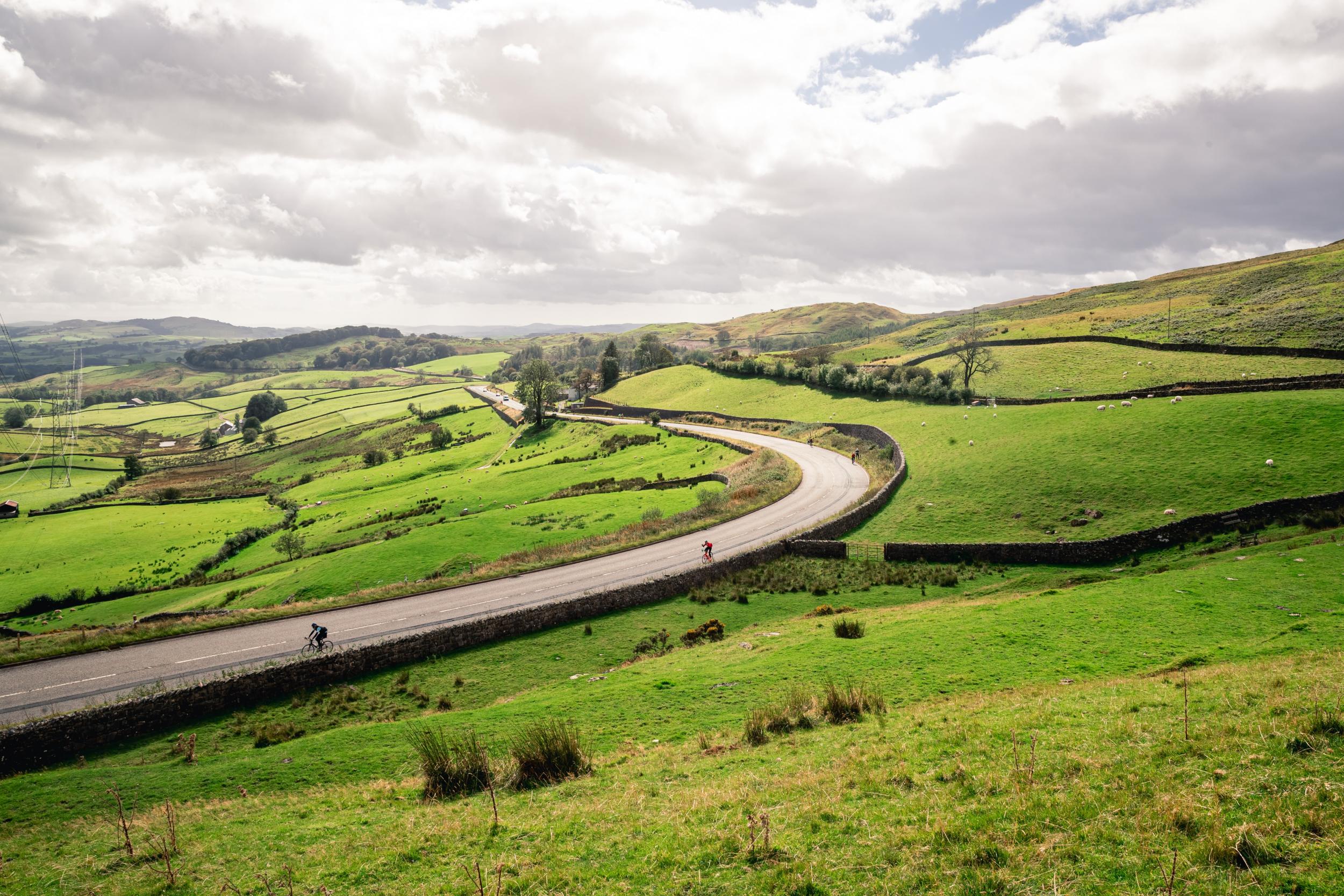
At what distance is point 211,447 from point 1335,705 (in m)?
197

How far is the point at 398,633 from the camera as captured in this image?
2711cm

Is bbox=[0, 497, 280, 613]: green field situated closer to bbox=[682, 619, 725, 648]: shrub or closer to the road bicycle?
the road bicycle

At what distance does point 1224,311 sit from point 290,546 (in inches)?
4804

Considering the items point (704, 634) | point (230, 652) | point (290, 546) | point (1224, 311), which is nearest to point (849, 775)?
point (704, 634)

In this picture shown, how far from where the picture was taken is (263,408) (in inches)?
7239

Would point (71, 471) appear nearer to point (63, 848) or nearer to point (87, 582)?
point (87, 582)

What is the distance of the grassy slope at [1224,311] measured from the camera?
6844 cm

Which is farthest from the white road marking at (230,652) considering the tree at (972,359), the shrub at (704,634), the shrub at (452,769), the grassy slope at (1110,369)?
the tree at (972,359)

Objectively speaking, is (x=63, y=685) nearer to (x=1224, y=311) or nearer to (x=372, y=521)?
(x=372, y=521)

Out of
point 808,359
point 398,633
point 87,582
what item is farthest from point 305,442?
point 398,633

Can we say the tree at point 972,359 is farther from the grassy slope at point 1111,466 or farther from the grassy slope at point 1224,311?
the grassy slope at point 1111,466

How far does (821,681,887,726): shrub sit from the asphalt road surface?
1749 cm

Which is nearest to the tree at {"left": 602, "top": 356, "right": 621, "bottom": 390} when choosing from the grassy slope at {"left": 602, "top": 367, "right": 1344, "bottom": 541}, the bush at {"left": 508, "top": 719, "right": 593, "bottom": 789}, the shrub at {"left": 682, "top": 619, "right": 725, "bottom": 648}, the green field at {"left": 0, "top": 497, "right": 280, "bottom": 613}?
the green field at {"left": 0, "top": 497, "right": 280, "bottom": 613}

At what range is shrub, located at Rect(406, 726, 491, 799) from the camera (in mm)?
13633
